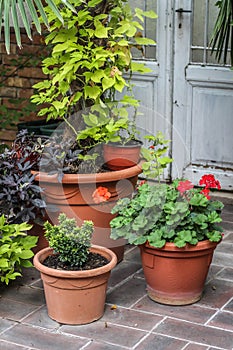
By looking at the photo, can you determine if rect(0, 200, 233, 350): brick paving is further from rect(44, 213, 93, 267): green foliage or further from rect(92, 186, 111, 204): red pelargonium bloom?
rect(92, 186, 111, 204): red pelargonium bloom

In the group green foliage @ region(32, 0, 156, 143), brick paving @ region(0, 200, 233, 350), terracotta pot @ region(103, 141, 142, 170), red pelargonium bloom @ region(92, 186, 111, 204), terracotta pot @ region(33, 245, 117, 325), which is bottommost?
brick paving @ region(0, 200, 233, 350)

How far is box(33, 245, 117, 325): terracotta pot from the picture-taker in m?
3.66

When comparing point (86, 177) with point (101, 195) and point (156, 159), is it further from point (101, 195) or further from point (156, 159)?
point (156, 159)

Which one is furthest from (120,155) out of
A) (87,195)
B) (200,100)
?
(200,100)

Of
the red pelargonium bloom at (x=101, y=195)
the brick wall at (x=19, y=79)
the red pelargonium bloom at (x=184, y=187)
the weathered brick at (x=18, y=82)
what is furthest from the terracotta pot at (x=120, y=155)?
the weathered brick at (x=18, y=82)

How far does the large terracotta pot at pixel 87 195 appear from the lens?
4.16 metres

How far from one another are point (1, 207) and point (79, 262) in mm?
675

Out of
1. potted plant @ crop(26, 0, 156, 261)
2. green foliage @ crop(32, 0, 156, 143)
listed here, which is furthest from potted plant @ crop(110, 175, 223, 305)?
green foliage @ crop(32, 0, 156, 143)

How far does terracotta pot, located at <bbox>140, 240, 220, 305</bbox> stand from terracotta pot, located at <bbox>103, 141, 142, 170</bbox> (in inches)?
25.8

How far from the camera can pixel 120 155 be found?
4.36 metres

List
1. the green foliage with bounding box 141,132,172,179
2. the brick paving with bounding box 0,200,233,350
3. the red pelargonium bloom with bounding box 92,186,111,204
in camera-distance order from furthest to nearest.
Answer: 1. the green foliage with bounding box 141,132,172,179
2. the red pelargonium bloom with bounding box 92,186,111,204
3. the brick paving with bounding box 0,200,233,350

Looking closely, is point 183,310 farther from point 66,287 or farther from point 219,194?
point 219,194

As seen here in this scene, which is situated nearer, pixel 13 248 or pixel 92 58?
pixel 13 248

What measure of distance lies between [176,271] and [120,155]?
837 mm
